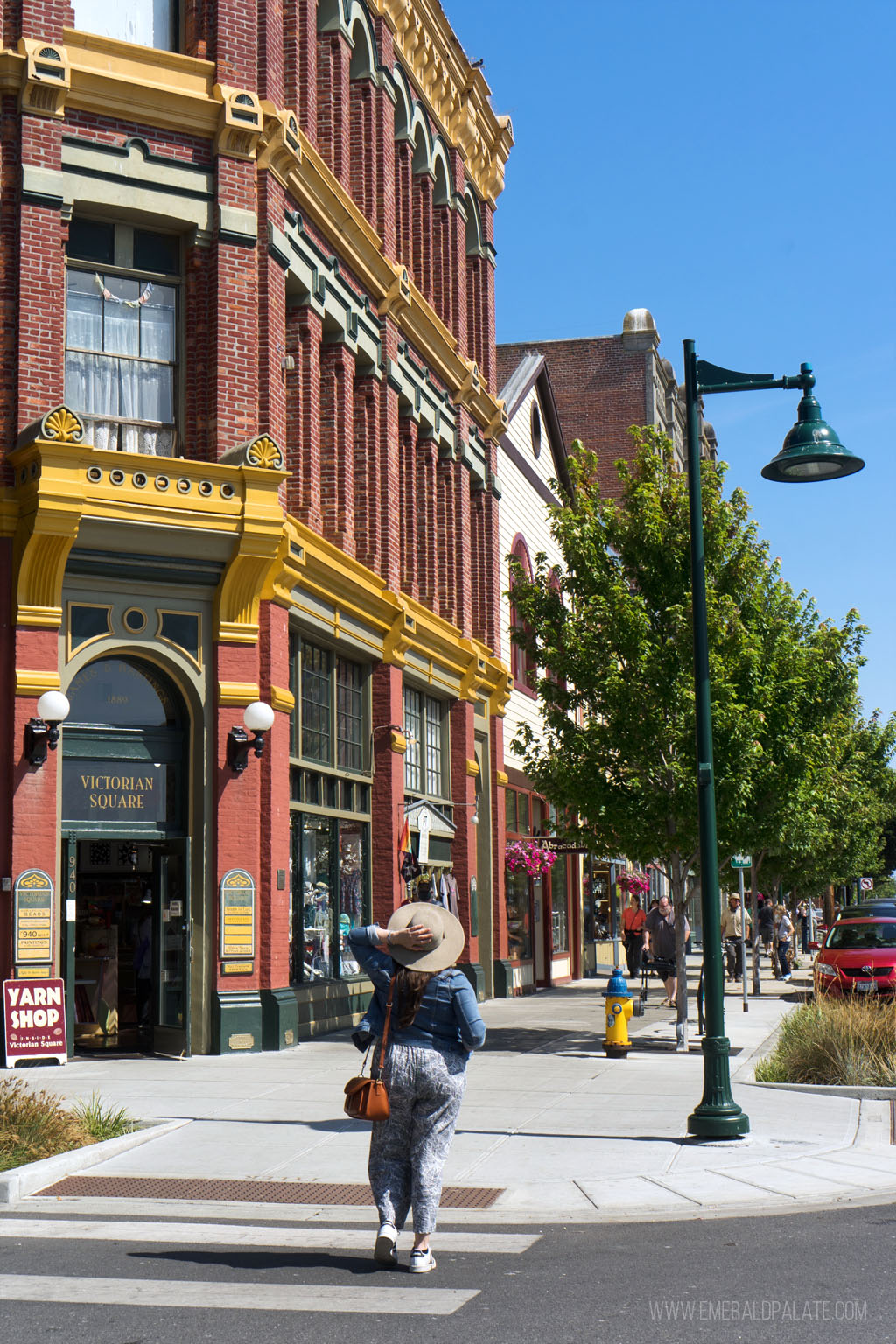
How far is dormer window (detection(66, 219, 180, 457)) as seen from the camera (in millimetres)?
16828

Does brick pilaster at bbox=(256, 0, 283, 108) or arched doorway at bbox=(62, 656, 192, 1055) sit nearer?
arched doorway at bbox=(62, 656, 192, 1055)

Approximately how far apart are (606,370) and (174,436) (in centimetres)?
4323

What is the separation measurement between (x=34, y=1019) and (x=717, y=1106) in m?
7.43

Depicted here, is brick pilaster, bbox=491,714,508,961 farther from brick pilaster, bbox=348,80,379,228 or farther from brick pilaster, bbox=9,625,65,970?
brick pilaster, bbox=9,625,65,970

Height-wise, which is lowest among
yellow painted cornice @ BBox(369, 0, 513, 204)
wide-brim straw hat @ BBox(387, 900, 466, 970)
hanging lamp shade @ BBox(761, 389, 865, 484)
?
wide-brim straw hat @ BBox(387, 900, 466, 970)

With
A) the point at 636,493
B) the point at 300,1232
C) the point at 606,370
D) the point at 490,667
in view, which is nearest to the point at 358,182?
the point at 636,493

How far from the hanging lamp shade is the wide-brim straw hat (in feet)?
18.5

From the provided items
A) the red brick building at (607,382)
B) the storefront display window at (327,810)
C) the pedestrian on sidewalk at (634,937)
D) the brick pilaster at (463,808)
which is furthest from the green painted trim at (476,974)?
the red brick building at (607,382)

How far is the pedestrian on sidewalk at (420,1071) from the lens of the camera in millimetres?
7629

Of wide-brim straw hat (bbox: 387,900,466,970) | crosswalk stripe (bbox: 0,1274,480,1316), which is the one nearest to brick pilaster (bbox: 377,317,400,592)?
wide-brim straw hat (bbox: 387,900,466,970)

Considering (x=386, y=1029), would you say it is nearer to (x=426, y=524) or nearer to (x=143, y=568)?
(x=143, y=568)

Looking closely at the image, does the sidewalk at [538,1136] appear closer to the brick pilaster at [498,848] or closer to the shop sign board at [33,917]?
the shop sign board at [33,917]

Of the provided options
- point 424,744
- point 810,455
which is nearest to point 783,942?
point 424,744

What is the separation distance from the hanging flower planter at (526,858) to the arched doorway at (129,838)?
1211 centimetres
